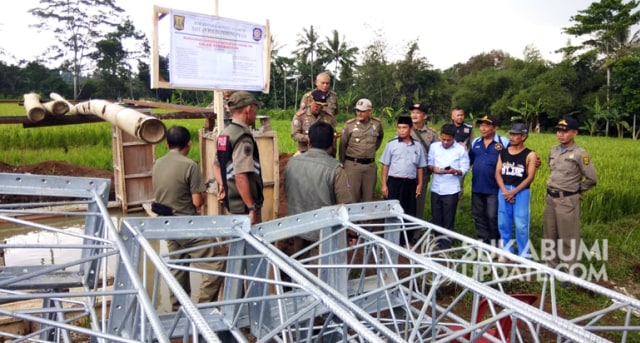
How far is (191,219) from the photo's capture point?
235 centimetres

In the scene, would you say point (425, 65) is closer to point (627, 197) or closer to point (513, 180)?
point (627, 197)

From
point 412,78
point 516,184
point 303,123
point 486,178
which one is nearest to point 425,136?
point 486,178

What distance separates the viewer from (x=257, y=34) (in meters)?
4.44

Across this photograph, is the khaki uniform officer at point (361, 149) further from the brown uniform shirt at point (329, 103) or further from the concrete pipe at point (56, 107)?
the concrete pipe at point (56, 107)

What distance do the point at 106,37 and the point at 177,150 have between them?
129ft

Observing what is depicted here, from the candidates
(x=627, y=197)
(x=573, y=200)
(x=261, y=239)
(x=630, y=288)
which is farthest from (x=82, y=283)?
(x=627, y=197)

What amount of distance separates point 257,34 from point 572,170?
10.8 ft

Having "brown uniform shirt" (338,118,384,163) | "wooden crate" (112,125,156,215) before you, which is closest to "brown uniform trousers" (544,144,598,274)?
"brown uniform shirt" (338,118,384,163)

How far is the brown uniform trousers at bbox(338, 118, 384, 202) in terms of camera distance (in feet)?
17.1

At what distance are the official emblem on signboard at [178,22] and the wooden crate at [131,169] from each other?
3.30 metres

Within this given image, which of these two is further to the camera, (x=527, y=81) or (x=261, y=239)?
(x=527, y=81)

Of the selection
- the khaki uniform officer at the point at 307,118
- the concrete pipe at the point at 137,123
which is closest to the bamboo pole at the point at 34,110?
the concrete pipe at the point at 137,123

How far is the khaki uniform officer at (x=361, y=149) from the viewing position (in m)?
5.21

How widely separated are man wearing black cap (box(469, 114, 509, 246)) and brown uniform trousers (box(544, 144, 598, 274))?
1.75 feet
